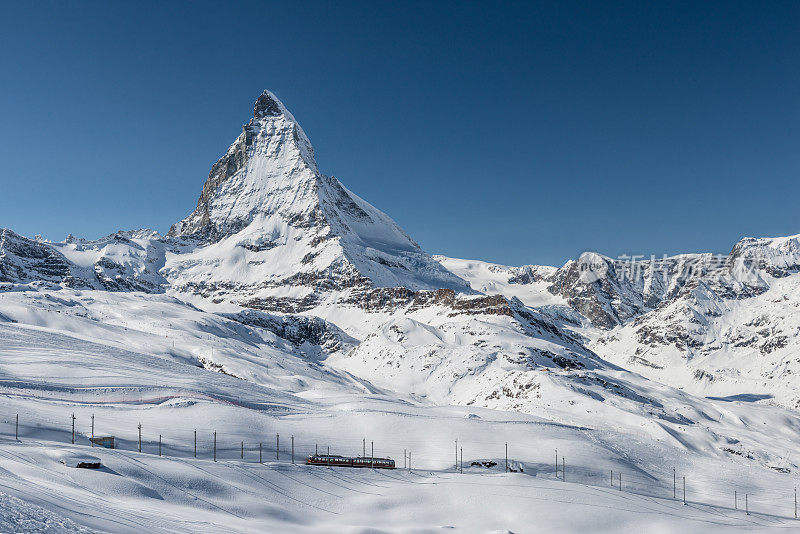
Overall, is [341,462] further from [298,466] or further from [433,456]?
[433,456]

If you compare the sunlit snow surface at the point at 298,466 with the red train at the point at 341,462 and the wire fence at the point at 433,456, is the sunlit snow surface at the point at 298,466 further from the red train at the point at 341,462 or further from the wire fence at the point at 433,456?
the red train at the point at 341,462

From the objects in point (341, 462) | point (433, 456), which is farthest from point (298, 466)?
point (433, 456)

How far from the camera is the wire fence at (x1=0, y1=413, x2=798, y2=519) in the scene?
82562 mm

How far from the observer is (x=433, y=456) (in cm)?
9850

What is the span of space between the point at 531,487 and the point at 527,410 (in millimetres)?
84418

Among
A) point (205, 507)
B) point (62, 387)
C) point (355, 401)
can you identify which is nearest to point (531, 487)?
point (205, 507)

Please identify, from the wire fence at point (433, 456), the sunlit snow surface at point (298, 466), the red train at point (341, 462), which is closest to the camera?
the sunlit snow surface at point (298, 466)

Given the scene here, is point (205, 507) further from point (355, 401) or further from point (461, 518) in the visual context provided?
point (355, 401)

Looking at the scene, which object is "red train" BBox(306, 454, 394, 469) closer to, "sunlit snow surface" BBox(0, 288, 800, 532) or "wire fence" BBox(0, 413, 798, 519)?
"sunlit snow surface" BBox(0, 288, 800, 532)

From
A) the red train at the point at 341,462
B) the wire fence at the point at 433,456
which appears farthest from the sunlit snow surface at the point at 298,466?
the red train at the point at 341,462

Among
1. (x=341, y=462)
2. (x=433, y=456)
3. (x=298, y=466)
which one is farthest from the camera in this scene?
(x=433, y=456)

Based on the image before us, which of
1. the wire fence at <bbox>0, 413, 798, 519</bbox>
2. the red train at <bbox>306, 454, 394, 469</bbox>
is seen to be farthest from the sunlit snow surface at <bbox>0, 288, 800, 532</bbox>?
the red train at <bbox>306, 454, 394, 469</bbox>

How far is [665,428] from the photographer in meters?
153

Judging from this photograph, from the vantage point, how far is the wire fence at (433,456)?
271 ft
